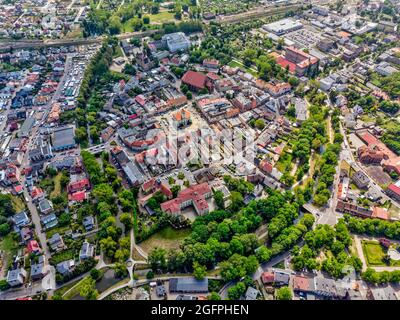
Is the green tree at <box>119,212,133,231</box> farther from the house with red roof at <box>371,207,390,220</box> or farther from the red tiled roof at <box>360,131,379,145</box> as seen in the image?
the red tiled roof at <box>360,131,379,145</box>

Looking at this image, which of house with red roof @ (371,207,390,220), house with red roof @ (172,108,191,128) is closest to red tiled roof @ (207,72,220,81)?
house with red roof @ (172,108,191,128)

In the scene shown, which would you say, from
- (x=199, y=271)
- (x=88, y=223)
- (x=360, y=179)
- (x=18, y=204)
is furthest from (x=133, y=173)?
(x=360, y=179)

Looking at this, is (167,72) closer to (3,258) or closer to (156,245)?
(156,245)

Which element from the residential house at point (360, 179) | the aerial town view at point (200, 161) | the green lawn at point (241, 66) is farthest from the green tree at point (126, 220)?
the green lawn at point (241, 66)

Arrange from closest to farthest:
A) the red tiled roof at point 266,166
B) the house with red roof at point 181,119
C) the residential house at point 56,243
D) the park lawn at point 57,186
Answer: the residential house at point 56,243, the park lawn at point 57,186, the red tiled roof at point 266,166, the house with red roof at point 181,119

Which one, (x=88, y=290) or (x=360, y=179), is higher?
(x=360, y=179)

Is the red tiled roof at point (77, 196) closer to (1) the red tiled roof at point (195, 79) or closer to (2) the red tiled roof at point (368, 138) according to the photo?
(1) the red tiled roof at point (195, 79)

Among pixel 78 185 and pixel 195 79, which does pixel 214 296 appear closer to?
pixel 78 185
